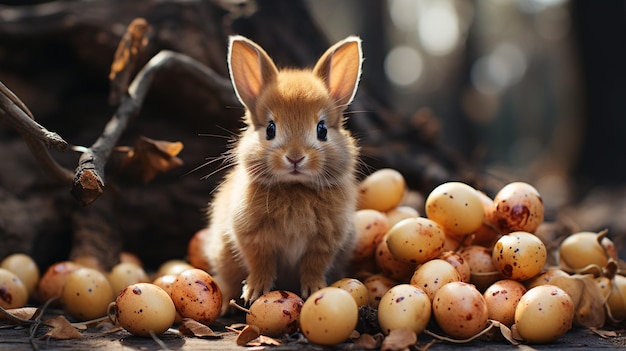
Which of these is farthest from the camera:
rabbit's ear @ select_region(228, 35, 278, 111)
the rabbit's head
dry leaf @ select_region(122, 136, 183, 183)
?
dry leaf @ select_region(122, 136, 183, 183)

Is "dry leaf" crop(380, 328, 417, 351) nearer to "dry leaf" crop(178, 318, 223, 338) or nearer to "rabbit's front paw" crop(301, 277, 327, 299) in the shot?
"rabbit's front paw" crop(301, 277, 327, 299)

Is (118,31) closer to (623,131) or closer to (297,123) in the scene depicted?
(297,123)

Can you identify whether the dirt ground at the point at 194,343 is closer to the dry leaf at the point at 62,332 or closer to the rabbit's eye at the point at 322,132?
the dry leaf at the point at 62,332

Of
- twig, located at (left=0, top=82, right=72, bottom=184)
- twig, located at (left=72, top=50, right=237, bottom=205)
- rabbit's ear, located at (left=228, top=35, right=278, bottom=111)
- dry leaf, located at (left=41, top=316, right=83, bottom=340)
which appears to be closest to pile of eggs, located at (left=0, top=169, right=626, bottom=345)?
dry leaf, located at (left=41, top=316, right=83, bottom=340)

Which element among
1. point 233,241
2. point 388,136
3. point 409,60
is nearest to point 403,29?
point 409,60

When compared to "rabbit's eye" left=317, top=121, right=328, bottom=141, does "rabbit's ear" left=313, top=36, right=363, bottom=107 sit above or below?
Result: above

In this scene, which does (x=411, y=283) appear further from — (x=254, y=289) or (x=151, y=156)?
(x=151, y=156)
